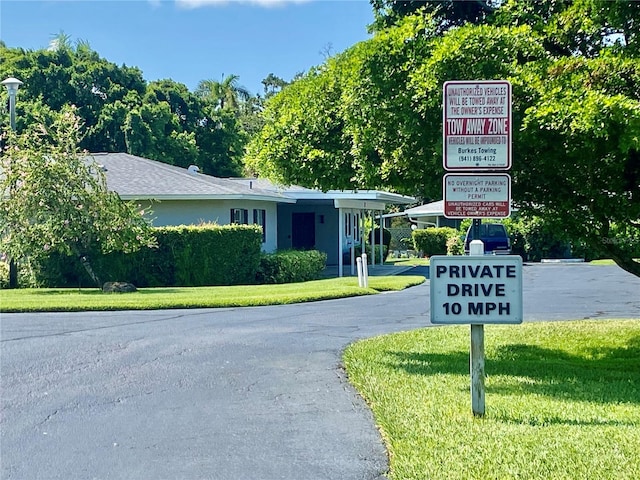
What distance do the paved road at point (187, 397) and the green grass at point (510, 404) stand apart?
364 mm

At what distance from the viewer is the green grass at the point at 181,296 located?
16969 mm

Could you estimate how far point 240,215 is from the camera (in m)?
27.1

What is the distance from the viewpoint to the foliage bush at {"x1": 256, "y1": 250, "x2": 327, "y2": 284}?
24656 mm

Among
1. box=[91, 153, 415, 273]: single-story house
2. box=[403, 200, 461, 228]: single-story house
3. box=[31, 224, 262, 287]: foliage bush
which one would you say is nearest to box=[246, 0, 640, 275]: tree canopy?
box=[91, 153, 415, 273]: single-story house

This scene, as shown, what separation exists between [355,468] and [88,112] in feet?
144

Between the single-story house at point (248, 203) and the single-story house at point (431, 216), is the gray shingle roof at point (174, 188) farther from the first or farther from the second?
the single-story house at point (431, 216)

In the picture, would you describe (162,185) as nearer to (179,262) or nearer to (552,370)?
(179,262)

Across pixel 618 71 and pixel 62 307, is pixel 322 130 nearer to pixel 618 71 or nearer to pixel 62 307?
pixel 618 71

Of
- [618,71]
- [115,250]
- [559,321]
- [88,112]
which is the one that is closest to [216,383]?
[618,71]

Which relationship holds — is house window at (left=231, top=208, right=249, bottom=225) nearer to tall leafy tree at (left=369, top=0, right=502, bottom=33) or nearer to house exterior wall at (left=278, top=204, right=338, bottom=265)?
house exterior wall at (left=278, top=204, right=338, bottom=265)

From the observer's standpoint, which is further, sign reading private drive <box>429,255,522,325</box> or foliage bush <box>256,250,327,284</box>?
foliage bush <box>256,250,327,284</box>

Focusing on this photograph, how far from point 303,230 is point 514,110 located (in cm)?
2504

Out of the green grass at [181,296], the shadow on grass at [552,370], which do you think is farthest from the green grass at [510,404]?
the green grass at [181,296]

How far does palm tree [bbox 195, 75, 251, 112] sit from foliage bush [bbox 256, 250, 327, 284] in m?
38.3
